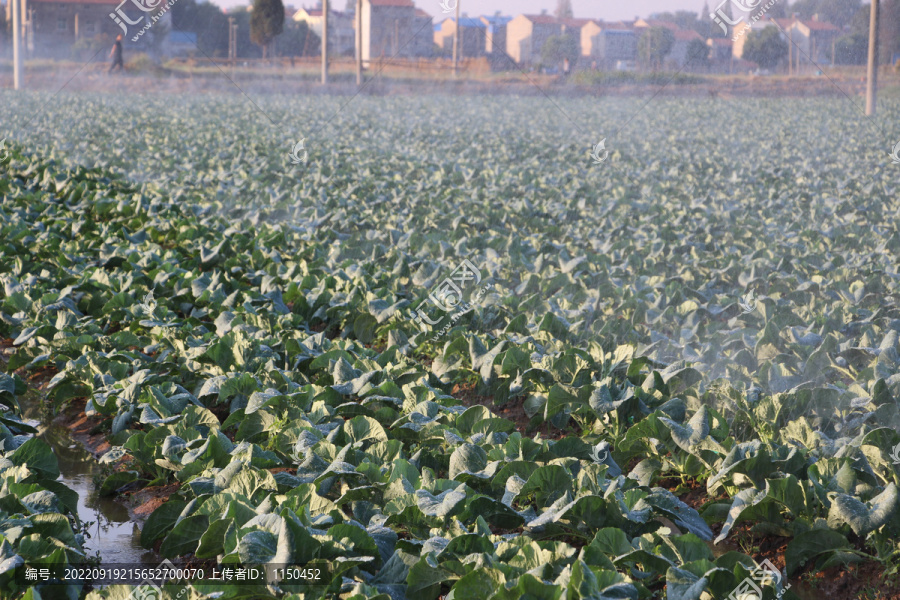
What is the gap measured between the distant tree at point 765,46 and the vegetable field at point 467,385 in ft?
28.4

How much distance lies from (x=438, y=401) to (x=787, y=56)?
19269 millimetres

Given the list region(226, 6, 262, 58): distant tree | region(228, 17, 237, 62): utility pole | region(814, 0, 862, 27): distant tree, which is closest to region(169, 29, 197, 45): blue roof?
region(228, 17, 237, 62): utility pole

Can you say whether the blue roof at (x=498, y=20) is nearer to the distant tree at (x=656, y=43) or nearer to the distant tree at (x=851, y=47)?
the distant tree at (x=656, y=43)

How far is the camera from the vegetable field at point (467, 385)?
2.67m

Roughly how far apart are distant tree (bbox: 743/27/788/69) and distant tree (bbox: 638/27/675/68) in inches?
72.0

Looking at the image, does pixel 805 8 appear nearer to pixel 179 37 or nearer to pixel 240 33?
pixel 240 33

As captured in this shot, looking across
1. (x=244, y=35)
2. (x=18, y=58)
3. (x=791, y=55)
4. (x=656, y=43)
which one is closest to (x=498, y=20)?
(x=656, y=43)

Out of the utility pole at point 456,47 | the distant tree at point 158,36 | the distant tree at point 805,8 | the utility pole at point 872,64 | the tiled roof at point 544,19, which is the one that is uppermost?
the distant tree at point 158,36

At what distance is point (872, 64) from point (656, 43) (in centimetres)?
490

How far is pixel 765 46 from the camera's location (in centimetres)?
1905

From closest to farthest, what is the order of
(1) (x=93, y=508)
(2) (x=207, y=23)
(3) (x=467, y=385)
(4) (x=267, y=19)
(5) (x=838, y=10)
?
(1) (x=93, y=508)
(3) (x=467, y=385)
(5) (x=838, y=10)
(4) (x=267, y=19)
(2) (x=207, y=23)

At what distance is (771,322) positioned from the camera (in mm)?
4852

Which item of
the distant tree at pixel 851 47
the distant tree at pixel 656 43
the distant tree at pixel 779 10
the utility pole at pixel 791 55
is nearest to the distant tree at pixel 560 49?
the distant tree at pixel 656 43

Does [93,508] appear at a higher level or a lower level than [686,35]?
lower
